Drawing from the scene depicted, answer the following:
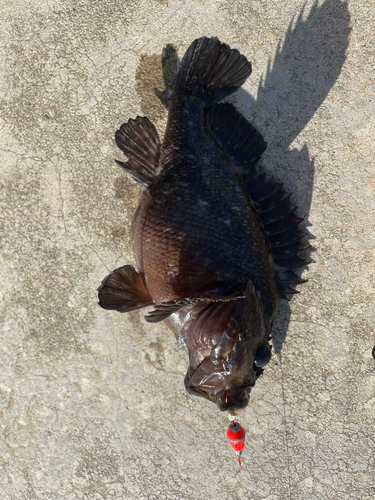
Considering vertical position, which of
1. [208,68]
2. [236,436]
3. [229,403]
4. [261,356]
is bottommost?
[236,436]

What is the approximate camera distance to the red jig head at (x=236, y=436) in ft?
11.0

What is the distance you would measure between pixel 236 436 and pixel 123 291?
171 cm

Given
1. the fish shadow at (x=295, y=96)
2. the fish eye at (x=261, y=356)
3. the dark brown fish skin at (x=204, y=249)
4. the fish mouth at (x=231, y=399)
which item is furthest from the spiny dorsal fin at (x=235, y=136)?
the fish mouth at (x=231, y=399)

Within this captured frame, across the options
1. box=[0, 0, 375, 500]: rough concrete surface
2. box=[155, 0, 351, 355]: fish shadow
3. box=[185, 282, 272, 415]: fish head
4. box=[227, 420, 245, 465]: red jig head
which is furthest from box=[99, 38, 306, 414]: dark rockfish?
box=[227, 420, 245, 465]: red jig head

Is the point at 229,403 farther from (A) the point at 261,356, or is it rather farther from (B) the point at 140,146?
(B) the point at 140,146

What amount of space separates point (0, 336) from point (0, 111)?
7.56ft

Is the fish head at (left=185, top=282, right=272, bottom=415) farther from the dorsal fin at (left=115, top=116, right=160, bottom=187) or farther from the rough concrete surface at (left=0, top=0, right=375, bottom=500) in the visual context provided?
the dorsal fin at (left=115, top=116, right=160, bottom=187)

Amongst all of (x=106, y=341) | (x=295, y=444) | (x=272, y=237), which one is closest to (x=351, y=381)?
(x=295, y=444)

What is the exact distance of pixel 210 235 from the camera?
9.07 feet

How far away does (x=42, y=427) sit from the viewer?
3.74 metres

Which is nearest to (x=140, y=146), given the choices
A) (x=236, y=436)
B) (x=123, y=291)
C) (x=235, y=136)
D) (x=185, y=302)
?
(x=235, y=136)

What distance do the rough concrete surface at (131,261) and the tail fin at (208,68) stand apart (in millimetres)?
395

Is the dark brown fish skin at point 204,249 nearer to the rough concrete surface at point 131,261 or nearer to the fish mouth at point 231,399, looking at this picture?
the fish mouth at point 231,399

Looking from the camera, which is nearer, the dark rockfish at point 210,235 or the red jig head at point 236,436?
the dark rockfish at point 210,235
